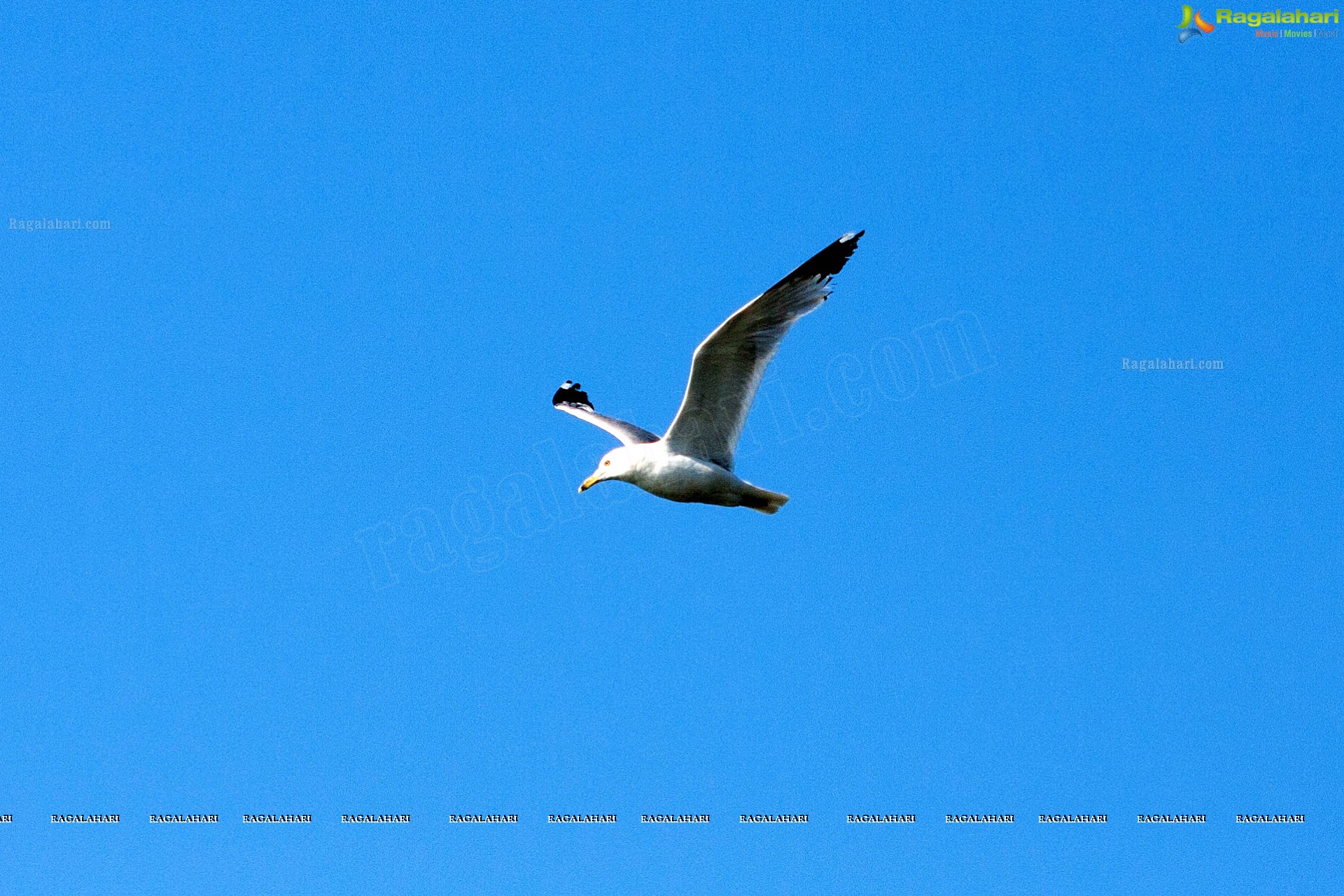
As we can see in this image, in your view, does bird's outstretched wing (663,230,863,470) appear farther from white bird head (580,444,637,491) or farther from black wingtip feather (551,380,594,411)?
Answer: black wingtip feather (551,380,594,411)

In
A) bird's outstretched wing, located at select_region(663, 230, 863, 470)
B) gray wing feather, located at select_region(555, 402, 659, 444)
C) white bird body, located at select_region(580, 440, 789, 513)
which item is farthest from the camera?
gray wing feather, located at select_region(555, 402, 659, 444)

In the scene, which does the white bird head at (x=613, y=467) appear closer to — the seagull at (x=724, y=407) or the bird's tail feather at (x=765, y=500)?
the seagull at (x=724, y=407)

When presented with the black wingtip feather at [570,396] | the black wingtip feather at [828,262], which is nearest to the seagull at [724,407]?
the black wingtip feather at [828,262]

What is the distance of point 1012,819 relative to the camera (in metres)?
8.77

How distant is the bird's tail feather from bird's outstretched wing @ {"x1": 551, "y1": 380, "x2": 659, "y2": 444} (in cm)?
87

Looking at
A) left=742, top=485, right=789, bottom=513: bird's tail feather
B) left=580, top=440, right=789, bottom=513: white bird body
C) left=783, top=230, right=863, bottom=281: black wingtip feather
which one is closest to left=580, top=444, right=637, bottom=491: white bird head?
left=580, top=440, right=789, bottom=513: white bird body

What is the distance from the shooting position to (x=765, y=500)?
27.4 ft

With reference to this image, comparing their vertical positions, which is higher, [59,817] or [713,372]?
[713,372]

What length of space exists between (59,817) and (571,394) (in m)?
4.70

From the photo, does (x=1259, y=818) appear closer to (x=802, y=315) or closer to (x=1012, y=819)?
(x=1012, y=819)

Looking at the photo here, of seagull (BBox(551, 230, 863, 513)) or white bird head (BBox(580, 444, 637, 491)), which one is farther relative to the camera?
white bird head (BBox(580, 444, 637, 491))

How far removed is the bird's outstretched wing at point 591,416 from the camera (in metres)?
9.09

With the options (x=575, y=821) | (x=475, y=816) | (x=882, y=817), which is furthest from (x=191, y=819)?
(x=882, y=817)

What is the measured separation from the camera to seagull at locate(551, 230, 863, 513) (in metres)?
7.88
